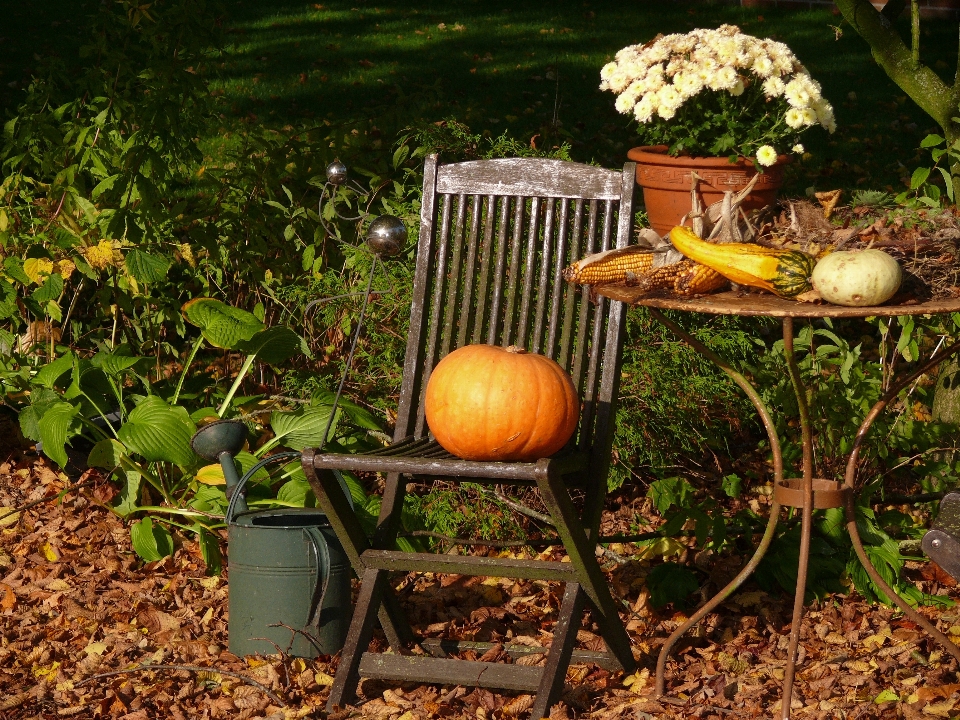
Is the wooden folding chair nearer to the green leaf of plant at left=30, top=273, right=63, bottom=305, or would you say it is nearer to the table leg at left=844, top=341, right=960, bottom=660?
the table leg at left=844, top=341, right=960, bottom=660

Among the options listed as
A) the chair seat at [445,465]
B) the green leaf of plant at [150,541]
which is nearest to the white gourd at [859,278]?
the chair seat at [445,465]

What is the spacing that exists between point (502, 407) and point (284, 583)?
95 cm

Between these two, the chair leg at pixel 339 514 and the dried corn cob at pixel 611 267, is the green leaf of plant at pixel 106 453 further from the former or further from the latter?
the dried corn cob at pixel 611 267

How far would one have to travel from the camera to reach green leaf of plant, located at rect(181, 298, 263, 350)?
14.8 feet

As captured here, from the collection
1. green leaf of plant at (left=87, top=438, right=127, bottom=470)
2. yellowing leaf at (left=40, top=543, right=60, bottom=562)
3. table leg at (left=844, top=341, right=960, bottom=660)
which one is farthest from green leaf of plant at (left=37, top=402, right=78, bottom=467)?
table leg at (left=844, top=341, right=960, bottom=660)

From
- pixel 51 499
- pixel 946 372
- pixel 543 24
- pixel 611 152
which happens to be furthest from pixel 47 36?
pixel 946 372

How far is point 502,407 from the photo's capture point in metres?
3.13

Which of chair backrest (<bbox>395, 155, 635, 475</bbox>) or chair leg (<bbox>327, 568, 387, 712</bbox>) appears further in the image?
chair backrest (<bbox>395, 155, 635, 475</bbox>)

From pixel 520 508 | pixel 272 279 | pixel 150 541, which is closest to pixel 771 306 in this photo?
pixel 520 508

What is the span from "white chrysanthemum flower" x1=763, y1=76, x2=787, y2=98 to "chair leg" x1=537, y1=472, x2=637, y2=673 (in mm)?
1988

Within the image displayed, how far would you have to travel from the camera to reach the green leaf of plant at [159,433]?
13.2 feet

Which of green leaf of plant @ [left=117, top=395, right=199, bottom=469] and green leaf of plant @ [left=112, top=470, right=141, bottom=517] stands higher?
green leaf of plant @ [left=117, top=395, right=199, bottom=469]

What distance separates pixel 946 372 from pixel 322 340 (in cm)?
261

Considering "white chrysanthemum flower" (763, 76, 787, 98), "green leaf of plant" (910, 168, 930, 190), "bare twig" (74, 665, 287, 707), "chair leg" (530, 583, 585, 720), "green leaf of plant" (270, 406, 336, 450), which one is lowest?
"bare twig" (74, 665, 287, 707)
